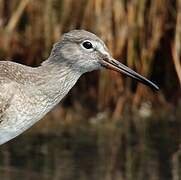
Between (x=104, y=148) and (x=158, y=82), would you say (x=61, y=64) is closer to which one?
(x=104, y=148)

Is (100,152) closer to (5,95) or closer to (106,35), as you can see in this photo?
(106,35)

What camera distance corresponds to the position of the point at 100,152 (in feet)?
33.0

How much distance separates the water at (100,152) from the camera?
31.2 feet

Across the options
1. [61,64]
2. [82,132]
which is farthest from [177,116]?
[61,64]

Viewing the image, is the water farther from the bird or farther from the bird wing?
the bird wing

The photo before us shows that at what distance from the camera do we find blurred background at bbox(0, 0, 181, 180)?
10.4 metres

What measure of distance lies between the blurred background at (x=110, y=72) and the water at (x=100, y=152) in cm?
1

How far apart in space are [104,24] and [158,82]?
1021 millimetres

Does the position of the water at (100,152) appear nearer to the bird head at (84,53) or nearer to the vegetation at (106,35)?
the vegetation at (106,35)

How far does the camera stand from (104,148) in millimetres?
10156

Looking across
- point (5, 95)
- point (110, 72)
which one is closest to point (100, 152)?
point (110, 72)

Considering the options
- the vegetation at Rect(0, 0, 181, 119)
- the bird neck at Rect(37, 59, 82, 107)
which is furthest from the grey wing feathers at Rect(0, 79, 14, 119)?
the vegetation at Rect(0, 0, 181, 119)

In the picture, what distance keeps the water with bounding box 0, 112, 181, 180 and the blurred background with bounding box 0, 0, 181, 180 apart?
13 mm

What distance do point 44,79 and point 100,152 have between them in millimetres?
2444
